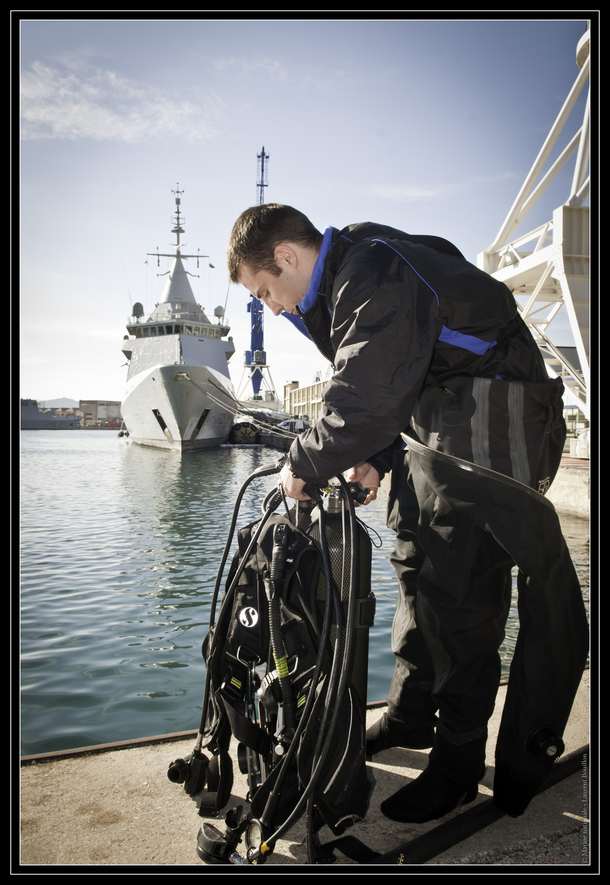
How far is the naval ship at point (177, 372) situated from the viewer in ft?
100

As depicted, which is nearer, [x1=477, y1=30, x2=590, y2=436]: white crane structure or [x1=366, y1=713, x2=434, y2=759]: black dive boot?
[x1=366, y1=713, x2=434, y2=759]: black dive boot

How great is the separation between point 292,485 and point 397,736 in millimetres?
1069

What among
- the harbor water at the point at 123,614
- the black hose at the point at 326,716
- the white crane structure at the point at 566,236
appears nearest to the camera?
the black hose at the point at 326,716

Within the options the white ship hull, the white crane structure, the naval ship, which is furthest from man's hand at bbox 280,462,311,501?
the white ship hull

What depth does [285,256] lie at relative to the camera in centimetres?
181

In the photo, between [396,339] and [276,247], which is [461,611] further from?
[276,247]

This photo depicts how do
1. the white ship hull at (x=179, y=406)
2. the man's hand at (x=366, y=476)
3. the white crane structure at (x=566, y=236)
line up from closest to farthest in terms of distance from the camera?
the man's hand at (x=366, y=476), the white crane structure at (x=566, y=236), the white ship hull at (x=179, y=406)

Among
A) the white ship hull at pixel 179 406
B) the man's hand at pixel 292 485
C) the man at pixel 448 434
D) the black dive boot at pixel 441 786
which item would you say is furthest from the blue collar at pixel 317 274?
the white ship hull at pixel 179 406

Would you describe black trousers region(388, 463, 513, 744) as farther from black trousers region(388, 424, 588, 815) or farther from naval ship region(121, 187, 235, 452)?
naval ship region(121, 187, 235, 452)

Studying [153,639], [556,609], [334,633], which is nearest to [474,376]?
[556,609]

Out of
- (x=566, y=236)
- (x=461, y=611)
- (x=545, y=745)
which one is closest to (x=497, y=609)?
(x=461, y=611)

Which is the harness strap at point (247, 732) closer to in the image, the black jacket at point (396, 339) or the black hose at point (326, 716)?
the black hose at point (326, 716)

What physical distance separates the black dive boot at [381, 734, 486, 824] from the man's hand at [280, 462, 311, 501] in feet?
2.99

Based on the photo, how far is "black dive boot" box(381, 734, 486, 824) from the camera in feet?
5.71
